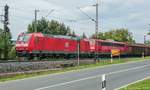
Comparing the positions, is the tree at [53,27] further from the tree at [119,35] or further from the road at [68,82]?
the road at [68,82]

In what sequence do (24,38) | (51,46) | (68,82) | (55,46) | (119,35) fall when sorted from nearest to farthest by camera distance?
(68,82), (24,38), (51,46), (55,46), (119,35)

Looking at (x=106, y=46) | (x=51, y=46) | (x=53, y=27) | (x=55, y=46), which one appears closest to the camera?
(x=51, y=46)

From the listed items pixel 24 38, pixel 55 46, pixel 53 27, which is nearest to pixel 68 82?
pixel 24 38

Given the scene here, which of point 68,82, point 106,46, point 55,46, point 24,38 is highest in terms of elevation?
point 24,38

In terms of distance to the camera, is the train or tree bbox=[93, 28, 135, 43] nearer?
the train

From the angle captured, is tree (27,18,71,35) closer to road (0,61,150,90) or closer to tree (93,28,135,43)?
tree (93,28,135,43)

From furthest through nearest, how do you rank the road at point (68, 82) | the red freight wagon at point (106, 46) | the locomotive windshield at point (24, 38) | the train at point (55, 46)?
the red freight wagon at point (106, 46) < the locomotive windshield at point (24, 38) < the train at point (55, 46) < the road at point (68, 82)

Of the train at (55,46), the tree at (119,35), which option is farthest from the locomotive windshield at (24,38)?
the tree at (119,35)

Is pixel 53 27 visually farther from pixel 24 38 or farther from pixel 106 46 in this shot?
pixel 24 38

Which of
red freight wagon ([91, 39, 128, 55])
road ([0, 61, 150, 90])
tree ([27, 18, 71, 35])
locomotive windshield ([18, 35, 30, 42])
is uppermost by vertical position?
tree ([27, 18, 71, 35])

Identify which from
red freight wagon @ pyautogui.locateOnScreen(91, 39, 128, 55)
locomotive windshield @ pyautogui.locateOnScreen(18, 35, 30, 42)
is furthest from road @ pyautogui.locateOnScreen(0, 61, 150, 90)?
red freight wagon @ pyautogui.locateOnScreen(91, 39, 128, 55)

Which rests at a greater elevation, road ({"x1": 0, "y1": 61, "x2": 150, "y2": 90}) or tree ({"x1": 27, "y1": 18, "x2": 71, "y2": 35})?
tree ({"x1": 27, "y1": 18, "x2": 71, "y2": 35})

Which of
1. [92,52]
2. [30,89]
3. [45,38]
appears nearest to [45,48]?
[45,38]

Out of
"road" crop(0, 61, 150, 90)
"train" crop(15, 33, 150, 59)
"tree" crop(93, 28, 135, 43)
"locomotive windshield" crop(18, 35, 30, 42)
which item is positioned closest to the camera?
"road" crop(0, 61, 150, 90)
